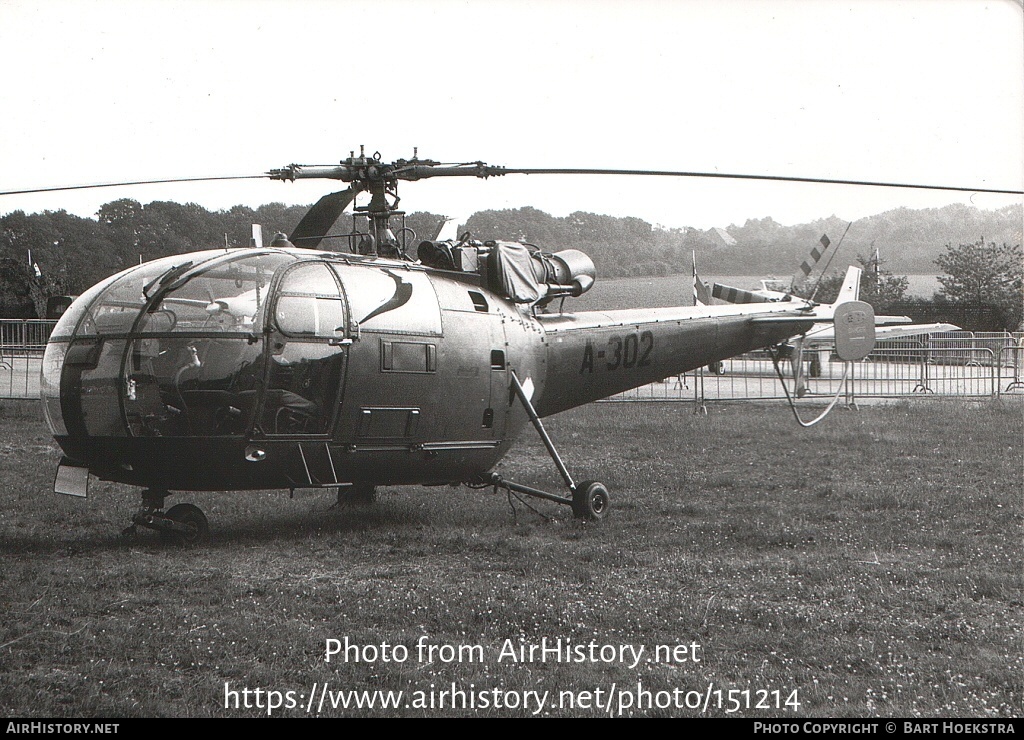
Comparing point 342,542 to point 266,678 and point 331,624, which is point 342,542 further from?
point 266,678

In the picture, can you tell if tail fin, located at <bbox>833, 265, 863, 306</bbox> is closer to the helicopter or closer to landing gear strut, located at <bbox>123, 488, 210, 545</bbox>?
the helicopter

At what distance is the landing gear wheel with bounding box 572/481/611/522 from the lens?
28.2 feet

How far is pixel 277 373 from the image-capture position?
6.76 m

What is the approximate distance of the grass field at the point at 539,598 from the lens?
460 centimetres

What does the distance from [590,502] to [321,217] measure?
362 cm

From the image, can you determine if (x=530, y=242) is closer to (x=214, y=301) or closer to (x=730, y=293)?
(x=214, y=301)

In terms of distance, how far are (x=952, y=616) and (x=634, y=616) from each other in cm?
210

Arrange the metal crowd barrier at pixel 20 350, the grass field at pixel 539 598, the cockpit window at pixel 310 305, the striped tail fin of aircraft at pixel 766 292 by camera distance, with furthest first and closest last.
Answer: the metal crowd barrier at pixel 20 350, the striped tail fin of aircraft at pixel 766 292, the cockpit window at pixel 310 305, the grass field at pixel 539 598

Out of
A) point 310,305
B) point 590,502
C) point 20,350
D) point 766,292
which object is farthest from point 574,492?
point 20,350

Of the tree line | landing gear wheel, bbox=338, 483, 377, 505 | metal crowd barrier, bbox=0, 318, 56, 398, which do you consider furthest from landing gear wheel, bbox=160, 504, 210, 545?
metal crowd barrier, bbox=0, 318, 56, 398

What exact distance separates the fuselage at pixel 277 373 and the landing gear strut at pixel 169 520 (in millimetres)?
445

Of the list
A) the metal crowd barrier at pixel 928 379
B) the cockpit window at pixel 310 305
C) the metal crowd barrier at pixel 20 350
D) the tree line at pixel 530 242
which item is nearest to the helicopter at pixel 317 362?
the cockpit window at pixel 310 305

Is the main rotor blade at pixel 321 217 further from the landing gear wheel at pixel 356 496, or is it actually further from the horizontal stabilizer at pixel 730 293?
the horizontal stabilizer at pixel 730 293

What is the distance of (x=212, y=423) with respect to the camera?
6.60m
